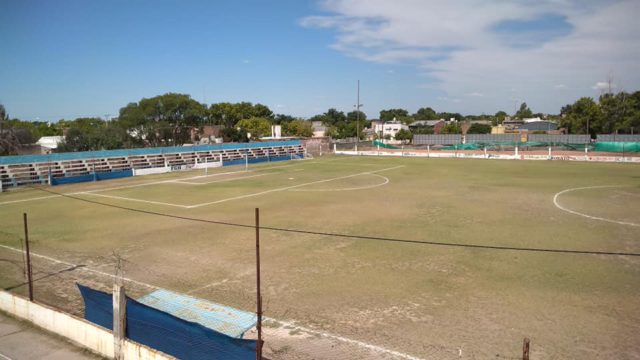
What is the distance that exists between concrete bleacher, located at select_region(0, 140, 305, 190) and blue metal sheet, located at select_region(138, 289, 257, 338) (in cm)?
2866

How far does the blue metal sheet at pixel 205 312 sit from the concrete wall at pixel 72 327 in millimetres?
1721

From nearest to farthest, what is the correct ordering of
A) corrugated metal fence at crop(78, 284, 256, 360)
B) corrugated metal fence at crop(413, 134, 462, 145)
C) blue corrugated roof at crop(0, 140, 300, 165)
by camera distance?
corrugated metal fence at crop(78, 284, 256, 360) → blue corrugated roof at crop(0, 140, 300, 165) → corrugated metal fence at crop(413, 134, 462, 145)

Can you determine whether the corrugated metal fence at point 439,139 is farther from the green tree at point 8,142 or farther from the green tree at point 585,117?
the green tree at point 8,142

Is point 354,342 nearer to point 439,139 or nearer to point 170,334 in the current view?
point 170,334

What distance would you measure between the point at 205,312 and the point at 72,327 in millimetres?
2780

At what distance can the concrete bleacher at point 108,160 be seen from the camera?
34156 mm

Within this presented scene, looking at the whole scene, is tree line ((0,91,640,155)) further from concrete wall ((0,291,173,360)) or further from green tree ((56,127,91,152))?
concrete wall ((0,291,173,360))

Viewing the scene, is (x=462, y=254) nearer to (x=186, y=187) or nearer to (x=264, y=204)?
(x=264, y=204)

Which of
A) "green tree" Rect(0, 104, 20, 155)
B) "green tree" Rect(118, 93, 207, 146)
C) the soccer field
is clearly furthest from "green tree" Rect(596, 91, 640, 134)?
"green tree" Rect(0, 104, 20, 155)

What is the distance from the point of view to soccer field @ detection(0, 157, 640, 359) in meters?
9.10

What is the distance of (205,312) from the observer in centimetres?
998

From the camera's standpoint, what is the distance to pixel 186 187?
106 ft

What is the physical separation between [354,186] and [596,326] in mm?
22980

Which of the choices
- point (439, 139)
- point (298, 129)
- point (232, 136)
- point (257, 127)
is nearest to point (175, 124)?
point (232, 136)
